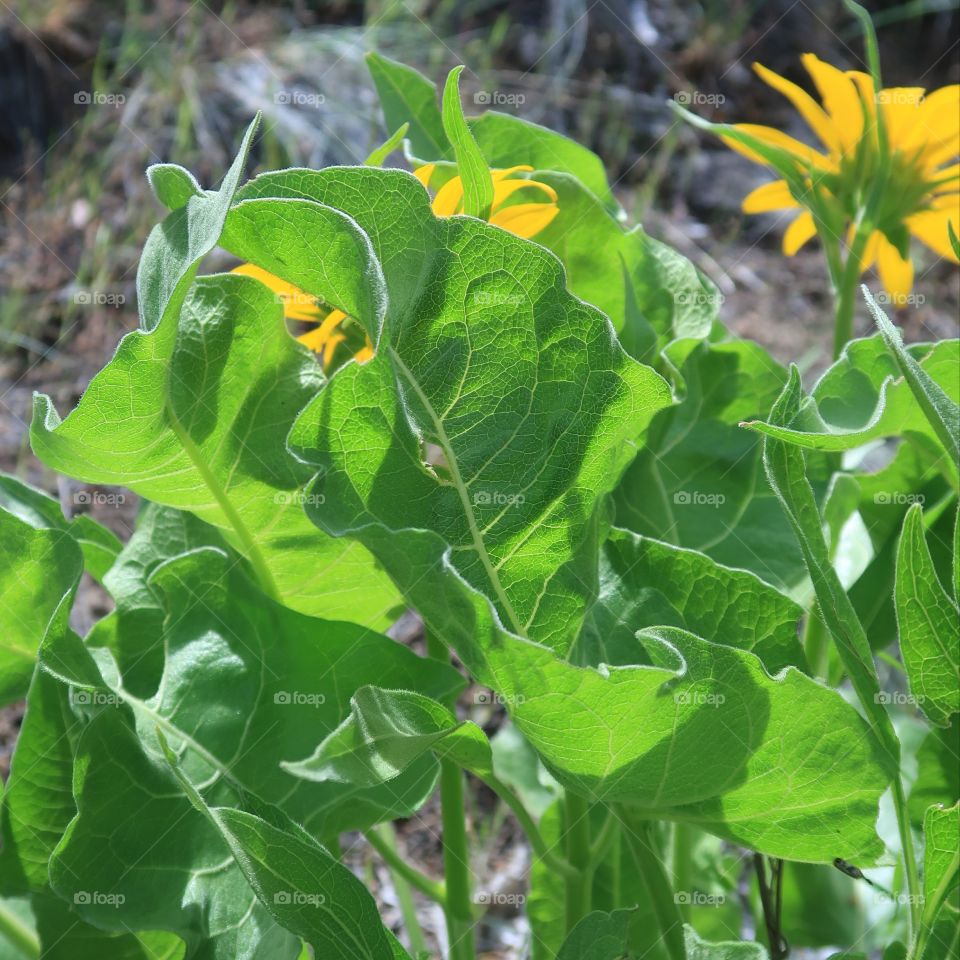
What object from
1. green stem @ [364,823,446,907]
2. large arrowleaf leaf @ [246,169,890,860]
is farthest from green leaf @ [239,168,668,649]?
green stem @ [364,823,446,907]

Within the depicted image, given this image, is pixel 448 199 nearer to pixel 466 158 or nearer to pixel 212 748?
pixel 466 158

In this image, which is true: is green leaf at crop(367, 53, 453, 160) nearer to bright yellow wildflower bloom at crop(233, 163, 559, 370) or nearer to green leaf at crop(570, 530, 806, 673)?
bright yellow wildflower bloom at crop(233, 163, 559, 370)

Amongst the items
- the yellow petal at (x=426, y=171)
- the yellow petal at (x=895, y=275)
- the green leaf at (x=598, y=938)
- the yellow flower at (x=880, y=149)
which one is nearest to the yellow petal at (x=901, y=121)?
the yellow flower at (x=880, y=149)

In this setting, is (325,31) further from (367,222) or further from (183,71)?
(367,222)

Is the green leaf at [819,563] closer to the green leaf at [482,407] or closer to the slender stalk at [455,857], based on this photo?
the green leaf at [482,407]

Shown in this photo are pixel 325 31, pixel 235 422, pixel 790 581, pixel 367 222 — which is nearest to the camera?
pixel 367 222

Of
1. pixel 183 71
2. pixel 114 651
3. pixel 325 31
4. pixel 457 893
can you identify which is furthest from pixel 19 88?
pixel 457 893

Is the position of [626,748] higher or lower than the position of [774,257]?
higher
